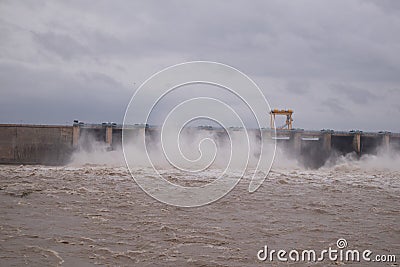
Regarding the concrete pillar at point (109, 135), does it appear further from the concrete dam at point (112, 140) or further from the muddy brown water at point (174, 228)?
the muddy brown water at point (174, 228)

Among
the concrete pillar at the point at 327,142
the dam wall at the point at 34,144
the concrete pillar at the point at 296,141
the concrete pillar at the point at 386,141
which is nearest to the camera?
the dam wall at the point at 34,144

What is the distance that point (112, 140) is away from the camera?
129 ft

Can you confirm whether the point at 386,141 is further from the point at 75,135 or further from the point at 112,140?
the point at 75,135

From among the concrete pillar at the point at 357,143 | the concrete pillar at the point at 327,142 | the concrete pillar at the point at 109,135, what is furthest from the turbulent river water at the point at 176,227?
the concrete pillar at the point at 357,143

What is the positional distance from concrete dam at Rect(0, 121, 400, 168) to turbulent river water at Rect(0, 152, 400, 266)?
20350 mm

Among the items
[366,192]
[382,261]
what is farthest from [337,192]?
[382,261]

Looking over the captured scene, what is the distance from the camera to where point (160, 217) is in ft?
37.3

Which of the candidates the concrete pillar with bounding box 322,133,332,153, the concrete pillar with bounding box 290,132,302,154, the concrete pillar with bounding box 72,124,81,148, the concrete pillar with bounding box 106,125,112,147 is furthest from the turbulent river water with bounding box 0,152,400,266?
the concrete pillar with bounding box 322,133,332,153

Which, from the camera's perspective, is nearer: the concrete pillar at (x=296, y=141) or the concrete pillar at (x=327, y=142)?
the concrete pillar at (x=296, y=141)

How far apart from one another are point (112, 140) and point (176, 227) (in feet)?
99.8

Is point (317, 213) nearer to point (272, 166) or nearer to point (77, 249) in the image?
point (77, 249)

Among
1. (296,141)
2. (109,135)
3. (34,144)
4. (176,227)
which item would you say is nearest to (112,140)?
(109,135)

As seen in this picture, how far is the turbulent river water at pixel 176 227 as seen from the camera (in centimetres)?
746

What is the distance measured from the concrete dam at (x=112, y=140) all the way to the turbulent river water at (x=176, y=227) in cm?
2035
